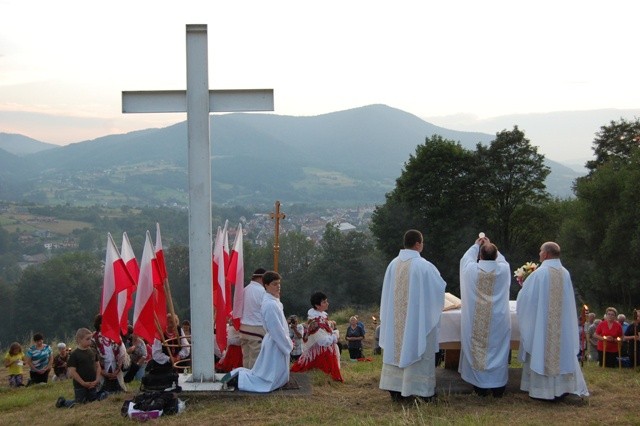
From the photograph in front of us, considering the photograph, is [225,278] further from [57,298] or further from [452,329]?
[57,298]

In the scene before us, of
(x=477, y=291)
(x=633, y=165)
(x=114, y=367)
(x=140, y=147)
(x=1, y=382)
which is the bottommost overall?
(x=1, y=382)

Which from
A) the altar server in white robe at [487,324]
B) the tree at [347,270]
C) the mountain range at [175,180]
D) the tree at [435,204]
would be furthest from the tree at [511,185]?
the mountain range at [175,180]

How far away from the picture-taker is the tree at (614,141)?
44812 mm

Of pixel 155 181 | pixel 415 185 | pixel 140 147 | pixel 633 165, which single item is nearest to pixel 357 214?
pixel 155 181

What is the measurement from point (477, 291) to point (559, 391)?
4.89 ft

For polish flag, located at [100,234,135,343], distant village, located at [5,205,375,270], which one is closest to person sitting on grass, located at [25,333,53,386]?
polish flag, located at [100,234,135,343]

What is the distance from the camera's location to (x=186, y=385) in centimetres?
1021

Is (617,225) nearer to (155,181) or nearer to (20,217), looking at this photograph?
(20,217)

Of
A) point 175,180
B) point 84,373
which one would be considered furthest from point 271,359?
point 175,180

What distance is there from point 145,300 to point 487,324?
4.31 meters

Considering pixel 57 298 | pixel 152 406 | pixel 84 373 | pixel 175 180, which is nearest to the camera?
pixel 152 406

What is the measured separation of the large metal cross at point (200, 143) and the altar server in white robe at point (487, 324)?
3.15m

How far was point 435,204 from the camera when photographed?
43.3 metres

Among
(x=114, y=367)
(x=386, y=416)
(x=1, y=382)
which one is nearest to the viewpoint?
(x=386, y=416)
